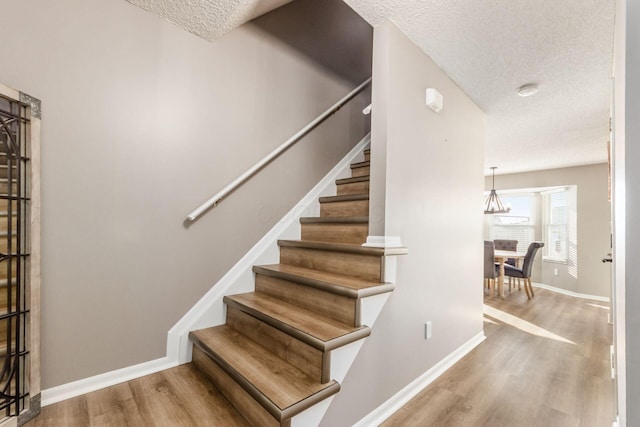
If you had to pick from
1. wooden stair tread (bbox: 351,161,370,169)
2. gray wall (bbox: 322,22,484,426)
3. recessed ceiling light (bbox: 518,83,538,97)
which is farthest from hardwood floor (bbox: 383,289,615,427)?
recessed ceiling light (bbox: 518,83,538,97)

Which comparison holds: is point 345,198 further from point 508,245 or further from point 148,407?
point 508,245

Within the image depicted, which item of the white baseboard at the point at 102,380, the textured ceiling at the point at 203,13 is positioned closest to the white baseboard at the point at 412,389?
the white baseboard at the point at 102,380

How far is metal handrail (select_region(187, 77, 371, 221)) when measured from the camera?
6.09 ft

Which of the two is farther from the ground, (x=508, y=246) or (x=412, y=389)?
(x=508, y=246)

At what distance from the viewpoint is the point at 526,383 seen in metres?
2.01

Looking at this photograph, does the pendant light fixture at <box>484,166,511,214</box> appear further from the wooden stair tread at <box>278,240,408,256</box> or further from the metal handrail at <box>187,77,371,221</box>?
the wooden stair tread at <box>278,240,408,256</box>

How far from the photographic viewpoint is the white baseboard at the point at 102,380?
140 cm

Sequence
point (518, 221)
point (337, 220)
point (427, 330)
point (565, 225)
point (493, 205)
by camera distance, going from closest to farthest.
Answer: point (427, 330) < point (337, 220) < point (493, 205) < point (565, 225) < point (518, 221)

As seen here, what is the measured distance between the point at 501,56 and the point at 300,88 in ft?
5.01

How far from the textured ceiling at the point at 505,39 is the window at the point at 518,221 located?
402 cm

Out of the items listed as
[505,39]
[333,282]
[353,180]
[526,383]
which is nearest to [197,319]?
[333,282]

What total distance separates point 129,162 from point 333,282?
1.34m

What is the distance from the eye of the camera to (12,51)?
1303 millimetres

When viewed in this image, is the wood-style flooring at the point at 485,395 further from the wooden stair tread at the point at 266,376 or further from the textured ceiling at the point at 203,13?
the textured ceiling at the point at 203,13
